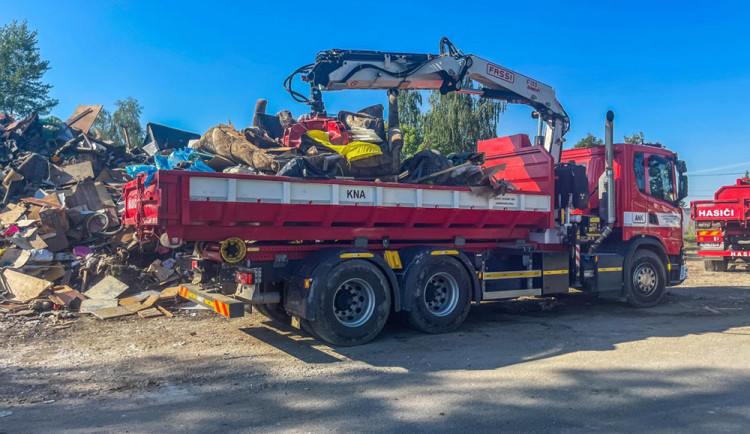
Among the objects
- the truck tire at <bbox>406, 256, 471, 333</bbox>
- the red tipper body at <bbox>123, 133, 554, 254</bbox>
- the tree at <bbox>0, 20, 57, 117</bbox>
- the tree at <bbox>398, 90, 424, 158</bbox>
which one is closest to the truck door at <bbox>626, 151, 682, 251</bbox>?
the red tipper body at <bbox>123, 133, 554, 254</bbox>

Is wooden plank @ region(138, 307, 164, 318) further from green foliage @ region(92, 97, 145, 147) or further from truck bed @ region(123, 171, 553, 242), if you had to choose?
green foliage @ region(92, 97, 145, 147)

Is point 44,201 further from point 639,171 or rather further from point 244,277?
point 639,171

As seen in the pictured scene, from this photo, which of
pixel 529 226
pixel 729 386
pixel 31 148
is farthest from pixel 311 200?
pixel 31 148

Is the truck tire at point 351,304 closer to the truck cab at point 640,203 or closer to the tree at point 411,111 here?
the truck cab at point 640,203

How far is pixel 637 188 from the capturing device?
978 cm

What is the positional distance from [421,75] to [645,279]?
5.58 metres

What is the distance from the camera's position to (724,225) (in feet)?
52.3

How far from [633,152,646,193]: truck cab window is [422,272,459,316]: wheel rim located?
4.67m

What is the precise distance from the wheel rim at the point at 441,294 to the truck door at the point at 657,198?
14.1 feet

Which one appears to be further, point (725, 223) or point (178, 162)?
point (725, 223)

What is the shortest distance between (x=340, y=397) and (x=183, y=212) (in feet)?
8.51

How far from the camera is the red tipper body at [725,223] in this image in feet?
51.0

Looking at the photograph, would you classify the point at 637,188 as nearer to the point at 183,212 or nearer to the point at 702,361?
the point at 702,361

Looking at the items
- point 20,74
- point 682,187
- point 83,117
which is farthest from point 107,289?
point 20,74
